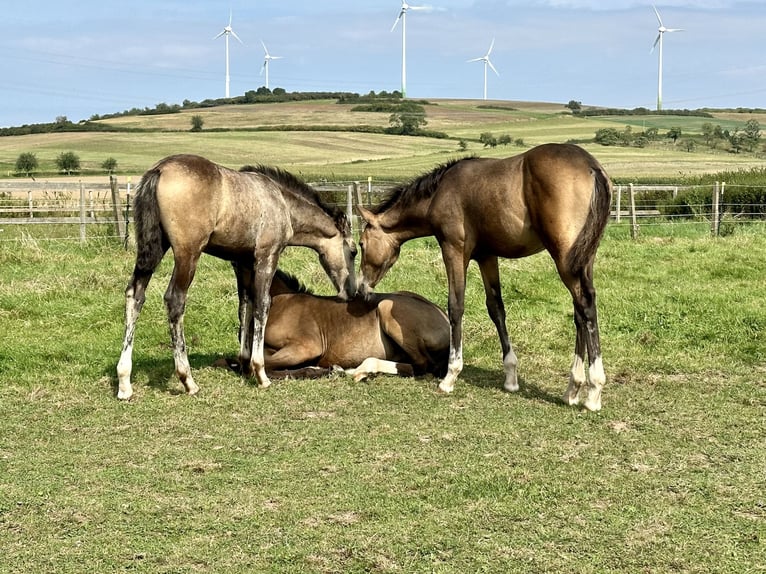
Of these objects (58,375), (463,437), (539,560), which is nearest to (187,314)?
(58,375)

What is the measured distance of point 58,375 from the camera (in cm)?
791

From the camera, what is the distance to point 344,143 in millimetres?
65750

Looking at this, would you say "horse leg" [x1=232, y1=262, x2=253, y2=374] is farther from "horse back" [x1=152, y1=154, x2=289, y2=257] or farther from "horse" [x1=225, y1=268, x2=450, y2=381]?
"horse back" [x1=152, y1=154, x2=289, y2=257]

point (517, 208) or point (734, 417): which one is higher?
point (517, 208)

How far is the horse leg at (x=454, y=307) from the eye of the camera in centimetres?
745

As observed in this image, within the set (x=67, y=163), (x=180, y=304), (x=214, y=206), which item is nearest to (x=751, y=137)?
(x=67, y=163)

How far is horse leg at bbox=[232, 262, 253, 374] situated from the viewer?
795 centimetres

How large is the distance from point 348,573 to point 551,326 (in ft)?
22.4

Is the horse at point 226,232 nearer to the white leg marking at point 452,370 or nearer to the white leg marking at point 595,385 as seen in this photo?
the white leg marking at point 452,370

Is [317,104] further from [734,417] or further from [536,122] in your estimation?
[734,417]

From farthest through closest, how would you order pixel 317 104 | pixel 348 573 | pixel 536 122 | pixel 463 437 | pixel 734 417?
pixel 317 104, pixel 536 122, pixel 734 417, pixel 463 437, pixel 348 573

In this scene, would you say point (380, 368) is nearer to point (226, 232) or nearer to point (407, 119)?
point (226, 232)

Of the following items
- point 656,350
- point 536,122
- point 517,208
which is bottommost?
point 656,350

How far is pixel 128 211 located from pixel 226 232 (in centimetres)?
891
